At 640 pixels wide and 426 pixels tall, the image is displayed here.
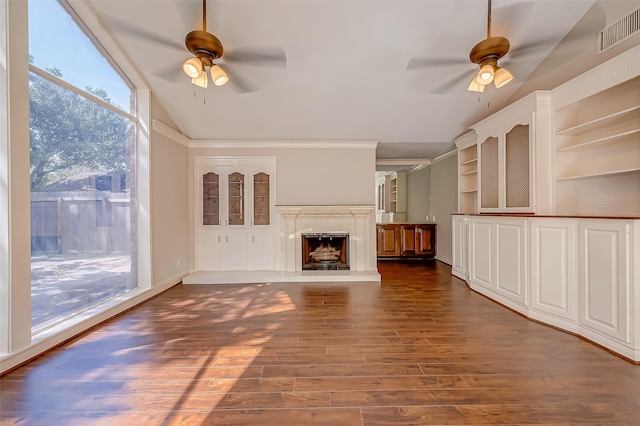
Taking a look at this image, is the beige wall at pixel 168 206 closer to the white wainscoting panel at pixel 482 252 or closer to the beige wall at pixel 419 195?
the white wainscoting panel at pixel 482 252

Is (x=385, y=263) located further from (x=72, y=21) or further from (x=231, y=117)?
(x=72, y=21)

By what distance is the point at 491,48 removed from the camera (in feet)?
7.90

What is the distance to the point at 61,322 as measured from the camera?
2809mm

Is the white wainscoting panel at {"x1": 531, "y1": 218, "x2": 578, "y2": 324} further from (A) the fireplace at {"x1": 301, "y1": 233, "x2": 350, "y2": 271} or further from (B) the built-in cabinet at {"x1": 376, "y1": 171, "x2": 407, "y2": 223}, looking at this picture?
(B) the built-in cabinet at {"x1": 376, "y1": 171, "x2": 407, "y2": 223}

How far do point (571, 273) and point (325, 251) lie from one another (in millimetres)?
3492

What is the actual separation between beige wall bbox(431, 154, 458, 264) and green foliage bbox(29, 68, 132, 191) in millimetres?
6104

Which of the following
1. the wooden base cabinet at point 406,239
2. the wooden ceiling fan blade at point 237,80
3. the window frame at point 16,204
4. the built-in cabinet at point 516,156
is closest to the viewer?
the window frame at point 16,204

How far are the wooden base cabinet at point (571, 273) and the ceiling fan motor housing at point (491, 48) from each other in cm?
178

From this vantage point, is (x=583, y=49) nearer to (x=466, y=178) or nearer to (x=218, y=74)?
(x=466, y=178)

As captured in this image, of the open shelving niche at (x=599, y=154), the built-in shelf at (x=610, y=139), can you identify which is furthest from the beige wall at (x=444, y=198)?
the built-in shelf at (x=610, y=139)

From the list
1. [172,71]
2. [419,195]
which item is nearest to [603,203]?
[419,195]

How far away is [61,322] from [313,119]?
4.10m

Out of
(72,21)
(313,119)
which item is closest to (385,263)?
(313,119)

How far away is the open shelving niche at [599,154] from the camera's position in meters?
2.88
